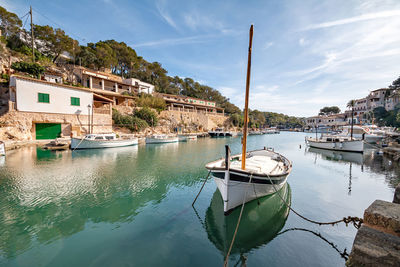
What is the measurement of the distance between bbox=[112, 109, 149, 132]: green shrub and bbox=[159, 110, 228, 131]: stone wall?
7758 millimetres

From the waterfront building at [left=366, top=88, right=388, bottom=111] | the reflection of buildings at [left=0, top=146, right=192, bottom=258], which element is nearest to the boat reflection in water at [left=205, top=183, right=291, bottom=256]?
the reflection of buildings at [left=0, top=146, right=192, bottom=258]

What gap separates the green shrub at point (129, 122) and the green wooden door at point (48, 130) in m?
Answer: 8.26

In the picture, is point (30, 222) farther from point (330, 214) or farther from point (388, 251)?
point (330, 214)

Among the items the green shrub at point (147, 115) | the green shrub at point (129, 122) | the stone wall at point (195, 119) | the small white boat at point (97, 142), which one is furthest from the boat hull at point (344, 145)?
the green shrub at point (129, 122)

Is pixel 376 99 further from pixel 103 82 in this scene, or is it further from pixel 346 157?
pixel 103 82

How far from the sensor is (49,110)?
840 inches

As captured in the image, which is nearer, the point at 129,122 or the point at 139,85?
the point at 129,122

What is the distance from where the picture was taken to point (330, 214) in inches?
262

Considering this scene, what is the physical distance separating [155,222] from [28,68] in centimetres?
3230

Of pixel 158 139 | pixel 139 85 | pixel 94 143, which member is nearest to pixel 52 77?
pixel 94 143

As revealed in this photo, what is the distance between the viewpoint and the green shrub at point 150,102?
36656mm

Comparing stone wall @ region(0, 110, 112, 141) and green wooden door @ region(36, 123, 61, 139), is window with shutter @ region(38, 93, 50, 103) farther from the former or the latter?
green wooden door @ region(36, 123, 61, 139)

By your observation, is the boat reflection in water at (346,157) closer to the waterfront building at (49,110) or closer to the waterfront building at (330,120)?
the waterfront building at (49,110)

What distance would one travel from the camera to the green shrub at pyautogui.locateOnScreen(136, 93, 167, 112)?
36.7 metres
